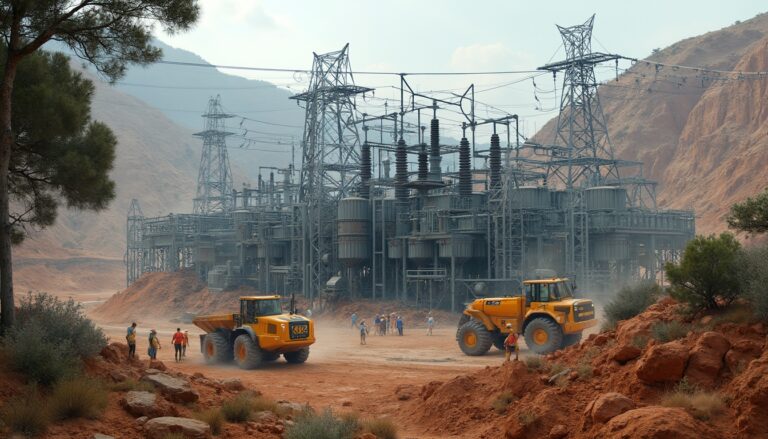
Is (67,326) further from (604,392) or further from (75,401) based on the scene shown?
(604,392)

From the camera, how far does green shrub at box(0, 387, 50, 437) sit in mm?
12344

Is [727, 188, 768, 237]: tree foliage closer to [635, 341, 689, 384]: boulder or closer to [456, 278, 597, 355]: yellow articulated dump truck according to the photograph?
[635, 341, 689, 384]: boulder

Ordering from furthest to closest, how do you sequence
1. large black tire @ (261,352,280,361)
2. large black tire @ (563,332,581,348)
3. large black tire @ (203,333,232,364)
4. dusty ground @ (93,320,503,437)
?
large black tire @ (203,333,232,364) → large black tire @ (261,352,280,361) → large black tire @ (563,332,581,348) → dusty ground @ (93,320,503,437)

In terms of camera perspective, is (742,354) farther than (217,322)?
No

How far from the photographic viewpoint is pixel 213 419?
47.3ft

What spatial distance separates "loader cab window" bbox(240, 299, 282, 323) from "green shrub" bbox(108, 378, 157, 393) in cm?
1209

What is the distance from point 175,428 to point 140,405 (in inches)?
44.6

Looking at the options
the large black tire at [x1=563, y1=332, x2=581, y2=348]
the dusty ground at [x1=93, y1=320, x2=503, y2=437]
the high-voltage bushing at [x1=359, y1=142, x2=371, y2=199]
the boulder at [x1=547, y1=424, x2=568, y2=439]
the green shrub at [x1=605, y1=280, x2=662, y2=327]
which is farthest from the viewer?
the high-voltage bushing at [x1=359, y1=142, x2=371, y2=199]

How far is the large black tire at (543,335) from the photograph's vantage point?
25578 mm

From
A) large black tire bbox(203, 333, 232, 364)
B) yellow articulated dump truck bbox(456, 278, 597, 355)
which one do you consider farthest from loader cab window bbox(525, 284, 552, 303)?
large black tire bbox(203, 333, 232, 364)

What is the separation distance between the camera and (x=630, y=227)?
49.7 metres

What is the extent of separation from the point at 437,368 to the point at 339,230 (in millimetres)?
27980

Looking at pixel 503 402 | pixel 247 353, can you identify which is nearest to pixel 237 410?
pixel 503 402

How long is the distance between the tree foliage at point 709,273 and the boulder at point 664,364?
1.95m
